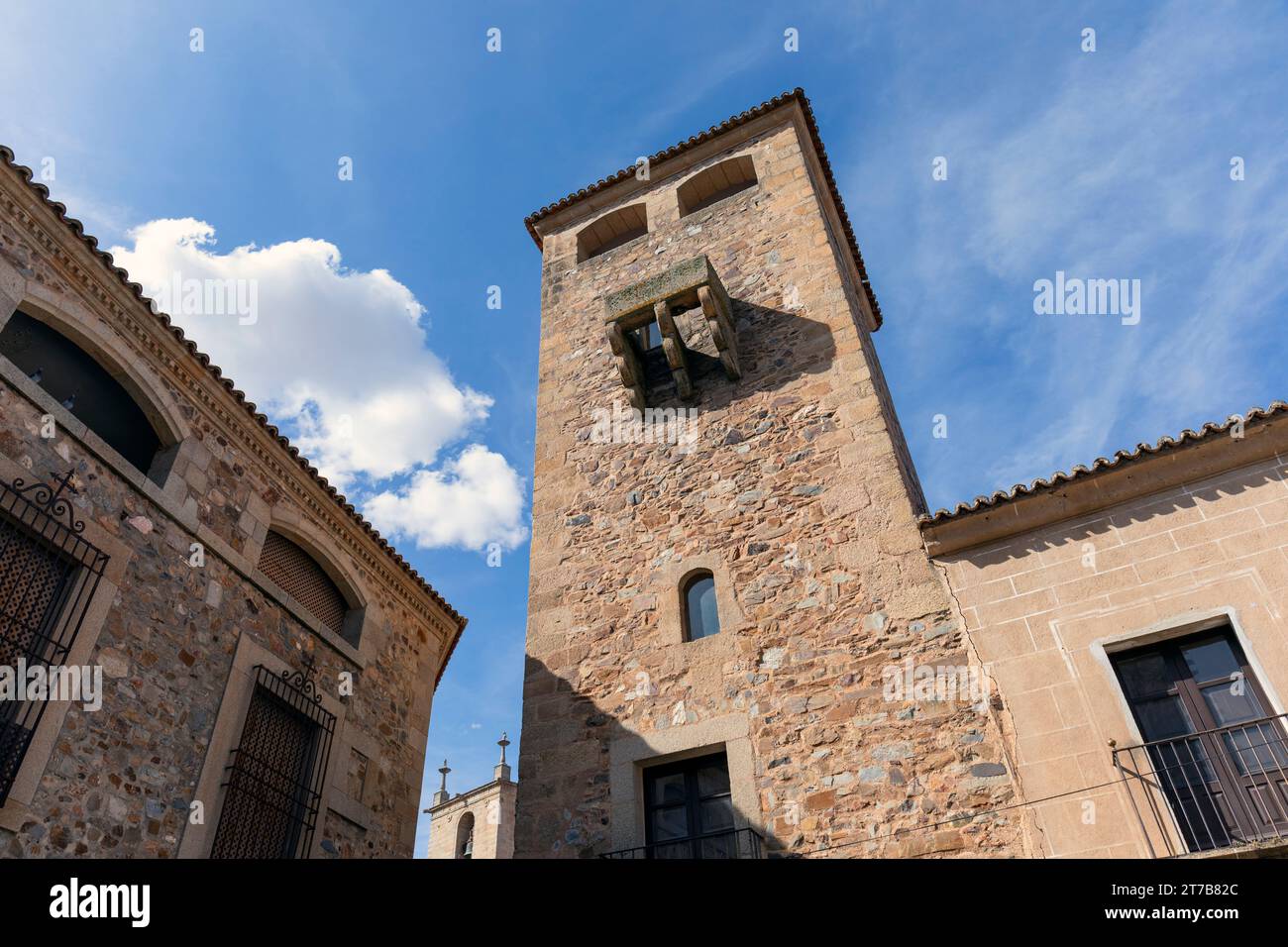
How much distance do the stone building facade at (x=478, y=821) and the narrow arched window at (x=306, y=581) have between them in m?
20.7

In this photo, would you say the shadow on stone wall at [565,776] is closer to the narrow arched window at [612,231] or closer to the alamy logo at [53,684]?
the alamy logo at [53,684]

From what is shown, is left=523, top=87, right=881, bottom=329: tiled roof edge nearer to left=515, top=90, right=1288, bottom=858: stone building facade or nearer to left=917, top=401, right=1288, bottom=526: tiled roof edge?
left=515, top=90, right=1288, bottom=858: stone building facade

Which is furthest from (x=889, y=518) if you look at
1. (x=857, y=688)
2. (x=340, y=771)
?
(x=340, y=771)

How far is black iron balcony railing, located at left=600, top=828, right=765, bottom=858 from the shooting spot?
6.44m

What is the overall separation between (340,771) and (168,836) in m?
2.24

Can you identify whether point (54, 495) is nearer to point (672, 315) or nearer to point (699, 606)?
point (699, 606)

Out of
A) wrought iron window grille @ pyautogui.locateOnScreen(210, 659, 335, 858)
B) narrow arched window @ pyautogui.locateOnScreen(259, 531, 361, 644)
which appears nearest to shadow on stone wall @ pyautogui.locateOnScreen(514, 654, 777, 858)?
wrought iron window grille @ pyautogui.locateOnScreen(210, 659, 335, 858)

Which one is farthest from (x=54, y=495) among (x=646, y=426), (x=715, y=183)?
(x=715, y=183)

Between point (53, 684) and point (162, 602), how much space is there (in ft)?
4.33

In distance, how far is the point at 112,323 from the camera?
7887 mm

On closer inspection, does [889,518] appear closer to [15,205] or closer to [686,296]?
[686,296]

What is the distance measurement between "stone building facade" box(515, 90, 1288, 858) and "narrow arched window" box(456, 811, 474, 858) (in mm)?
24389

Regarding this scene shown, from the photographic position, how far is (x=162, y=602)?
24.5ft
